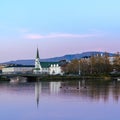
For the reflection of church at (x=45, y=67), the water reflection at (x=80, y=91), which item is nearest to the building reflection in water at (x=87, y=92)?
the water reflection at (x=80, y=91)

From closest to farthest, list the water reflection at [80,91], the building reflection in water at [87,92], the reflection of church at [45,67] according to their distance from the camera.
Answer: the building reflection in water at [87,92] → the water reflection at [80,91] → the reflection of church at [45,67]

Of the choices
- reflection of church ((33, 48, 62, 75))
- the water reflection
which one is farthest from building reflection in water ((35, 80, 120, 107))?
reflection of church ((33, 48, 62, 75))

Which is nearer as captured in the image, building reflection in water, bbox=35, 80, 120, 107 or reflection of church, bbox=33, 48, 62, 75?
building reflection in water, bbox=35, 80, 120, 107

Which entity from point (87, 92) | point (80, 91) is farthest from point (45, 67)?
point (87, 92)

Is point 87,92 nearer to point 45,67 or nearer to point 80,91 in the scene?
point 80,91

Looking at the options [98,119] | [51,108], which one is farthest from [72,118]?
[51,108]

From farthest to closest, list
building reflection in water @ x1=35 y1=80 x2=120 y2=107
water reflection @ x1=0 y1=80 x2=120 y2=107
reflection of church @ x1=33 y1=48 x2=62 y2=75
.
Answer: reflection of church @ x1=33 y1=48 x2=62 y2=75 < water reflection @ x1=0 y1=80 x2=120 y2=107 < building reflection in water @ x1=35 y1=80 x2=120 y2=107

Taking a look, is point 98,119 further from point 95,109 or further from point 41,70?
point 41,70

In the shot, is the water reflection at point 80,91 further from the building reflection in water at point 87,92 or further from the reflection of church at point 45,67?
the reflection of church at point 45,67

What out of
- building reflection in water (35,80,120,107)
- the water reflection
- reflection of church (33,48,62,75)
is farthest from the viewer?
reflection of church (33,48,62,75)

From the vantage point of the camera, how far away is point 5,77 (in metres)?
91.6

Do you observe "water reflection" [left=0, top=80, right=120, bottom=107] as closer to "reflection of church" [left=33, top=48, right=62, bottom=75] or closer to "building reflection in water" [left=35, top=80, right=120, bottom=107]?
"building reflection in water" [left=35, top=80, right=120, bottom=107]

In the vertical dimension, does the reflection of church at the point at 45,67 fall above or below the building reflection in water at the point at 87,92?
above

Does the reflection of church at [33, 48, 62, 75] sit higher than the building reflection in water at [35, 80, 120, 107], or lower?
higher
